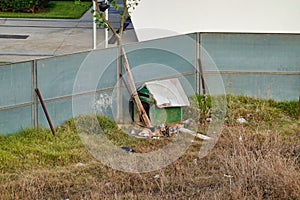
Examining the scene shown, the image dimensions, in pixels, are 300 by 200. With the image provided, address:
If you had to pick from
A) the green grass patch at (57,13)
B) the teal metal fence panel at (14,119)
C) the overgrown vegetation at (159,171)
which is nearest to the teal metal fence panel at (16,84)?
the teal metal fence panel at (14,119)

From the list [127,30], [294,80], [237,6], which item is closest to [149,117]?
[294,80]

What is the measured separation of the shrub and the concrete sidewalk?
1.20 meters

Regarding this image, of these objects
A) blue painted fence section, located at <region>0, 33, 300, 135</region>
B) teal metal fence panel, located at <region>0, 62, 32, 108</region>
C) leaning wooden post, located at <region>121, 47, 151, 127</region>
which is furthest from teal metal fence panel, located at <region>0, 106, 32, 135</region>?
leaning wooden post, located at <region>121, 47, 151, 127</region>

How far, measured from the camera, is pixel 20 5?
20.4 m

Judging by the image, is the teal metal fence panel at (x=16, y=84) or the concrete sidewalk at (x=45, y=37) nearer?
the teal metal fence panel at (x=16, y=84)

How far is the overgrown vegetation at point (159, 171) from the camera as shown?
7184mm

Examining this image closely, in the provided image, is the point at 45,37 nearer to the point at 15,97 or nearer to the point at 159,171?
the point at 15,97

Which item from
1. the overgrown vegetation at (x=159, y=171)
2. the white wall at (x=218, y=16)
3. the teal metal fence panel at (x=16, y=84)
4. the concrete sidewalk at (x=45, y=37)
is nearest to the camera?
the overgrown vegetation at (x=159, y=171)

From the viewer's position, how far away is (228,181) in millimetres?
7512

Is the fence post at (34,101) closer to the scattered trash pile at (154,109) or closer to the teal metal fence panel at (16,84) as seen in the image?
the teal metal fence panel at (16,84)

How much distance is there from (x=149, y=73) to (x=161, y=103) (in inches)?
31.0

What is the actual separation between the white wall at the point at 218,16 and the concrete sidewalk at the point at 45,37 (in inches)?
81.0

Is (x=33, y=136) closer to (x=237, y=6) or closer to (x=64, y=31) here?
(x=237, y=6)

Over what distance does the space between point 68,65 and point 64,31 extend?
748cm
